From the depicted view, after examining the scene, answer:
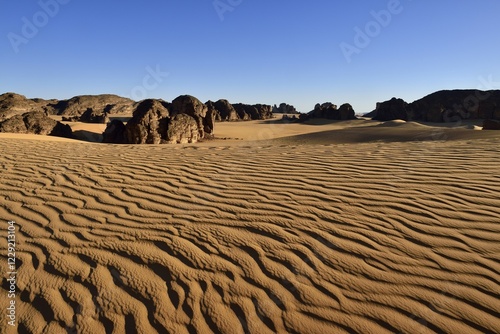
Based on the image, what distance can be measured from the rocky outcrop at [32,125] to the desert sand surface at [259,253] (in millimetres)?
11708

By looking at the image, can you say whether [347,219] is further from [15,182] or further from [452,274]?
[15,182]

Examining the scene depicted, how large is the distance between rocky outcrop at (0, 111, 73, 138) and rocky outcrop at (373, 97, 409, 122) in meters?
34.6

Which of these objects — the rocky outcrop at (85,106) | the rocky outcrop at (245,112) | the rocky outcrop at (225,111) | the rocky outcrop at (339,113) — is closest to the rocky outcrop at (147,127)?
the rocky outcrop at (85,106)

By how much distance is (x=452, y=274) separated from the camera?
220 cm

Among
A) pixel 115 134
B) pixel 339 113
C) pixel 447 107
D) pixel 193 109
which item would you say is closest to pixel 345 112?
pixel 339 113

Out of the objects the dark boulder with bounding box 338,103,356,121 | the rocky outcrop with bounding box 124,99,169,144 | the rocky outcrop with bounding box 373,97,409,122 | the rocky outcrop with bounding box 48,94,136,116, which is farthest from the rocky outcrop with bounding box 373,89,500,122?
the rocky outcrop with bounding box 48,94,136,116

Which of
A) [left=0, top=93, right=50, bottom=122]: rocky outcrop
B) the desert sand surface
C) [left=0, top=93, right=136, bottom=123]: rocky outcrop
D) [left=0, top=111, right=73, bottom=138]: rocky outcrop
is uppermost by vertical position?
[left=0, top=93, right=136, bottom=123]: rocky outcrop

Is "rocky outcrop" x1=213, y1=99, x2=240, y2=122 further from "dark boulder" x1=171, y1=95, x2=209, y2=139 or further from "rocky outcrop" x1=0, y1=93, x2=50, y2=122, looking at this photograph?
"rocky outcrop" x1=0, y1=93, x2=50, y2=122

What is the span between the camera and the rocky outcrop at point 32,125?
1362 centimetres

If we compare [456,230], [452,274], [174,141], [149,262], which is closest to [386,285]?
[452,274]

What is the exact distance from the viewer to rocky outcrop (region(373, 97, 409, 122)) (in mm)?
36612

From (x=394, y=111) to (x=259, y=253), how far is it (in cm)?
3949

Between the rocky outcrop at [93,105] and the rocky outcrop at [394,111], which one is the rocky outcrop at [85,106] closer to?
the rocky outcrop at [93,105]

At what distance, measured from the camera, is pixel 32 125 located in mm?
13977
